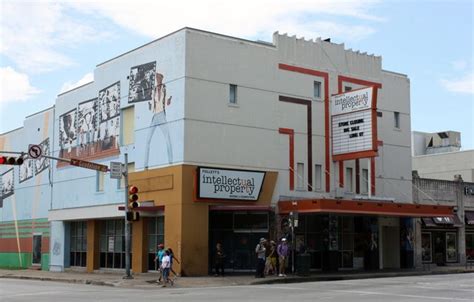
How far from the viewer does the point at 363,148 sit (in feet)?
121

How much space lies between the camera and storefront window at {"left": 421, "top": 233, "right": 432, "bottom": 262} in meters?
45.3

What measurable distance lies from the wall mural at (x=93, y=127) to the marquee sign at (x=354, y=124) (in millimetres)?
12404

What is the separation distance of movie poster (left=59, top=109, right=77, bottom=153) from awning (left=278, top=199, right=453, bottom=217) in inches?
617

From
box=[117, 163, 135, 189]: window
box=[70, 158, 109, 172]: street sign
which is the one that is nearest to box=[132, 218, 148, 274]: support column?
box=[117, 163, 135, 189]: window

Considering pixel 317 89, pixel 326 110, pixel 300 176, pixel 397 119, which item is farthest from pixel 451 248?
pixel 317 89

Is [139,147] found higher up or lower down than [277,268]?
higher up

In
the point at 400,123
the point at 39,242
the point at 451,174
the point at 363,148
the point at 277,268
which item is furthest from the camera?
the point at 451,174

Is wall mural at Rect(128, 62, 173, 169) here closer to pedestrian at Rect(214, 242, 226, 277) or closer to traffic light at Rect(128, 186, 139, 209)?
traffic light at Rect(128, 186, 139, 209)

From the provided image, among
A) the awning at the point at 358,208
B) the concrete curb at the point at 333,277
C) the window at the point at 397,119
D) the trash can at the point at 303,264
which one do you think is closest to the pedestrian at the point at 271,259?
the trash can at the point at 303,264

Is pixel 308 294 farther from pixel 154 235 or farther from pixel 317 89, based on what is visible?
pixel 317 89

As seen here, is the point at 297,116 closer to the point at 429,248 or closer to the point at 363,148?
the point at 363,148

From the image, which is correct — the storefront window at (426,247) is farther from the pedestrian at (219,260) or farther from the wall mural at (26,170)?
the wall mural at (26,170)

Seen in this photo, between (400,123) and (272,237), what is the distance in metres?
13.0

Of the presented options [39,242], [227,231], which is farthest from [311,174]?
[39,242]
